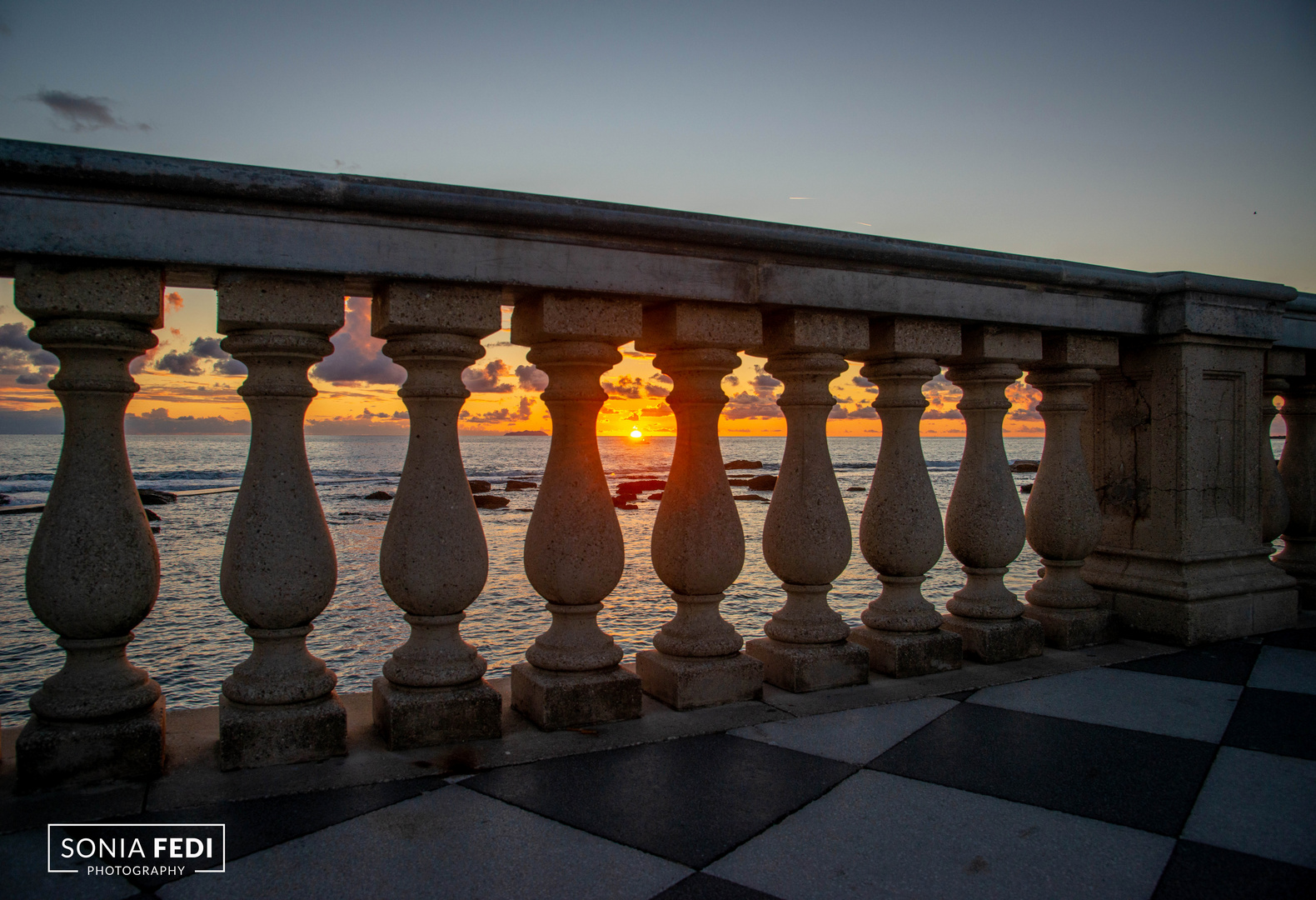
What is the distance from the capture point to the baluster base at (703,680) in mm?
3025

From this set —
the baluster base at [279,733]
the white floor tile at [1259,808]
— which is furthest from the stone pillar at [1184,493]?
the baluster base at [279,733]

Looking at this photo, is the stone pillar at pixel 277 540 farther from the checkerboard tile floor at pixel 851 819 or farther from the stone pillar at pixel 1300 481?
the stone pillar at pixel 1300 481

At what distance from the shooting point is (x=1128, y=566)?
4.33 m

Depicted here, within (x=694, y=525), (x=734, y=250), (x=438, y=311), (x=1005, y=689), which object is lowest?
(x=1005, y=689)

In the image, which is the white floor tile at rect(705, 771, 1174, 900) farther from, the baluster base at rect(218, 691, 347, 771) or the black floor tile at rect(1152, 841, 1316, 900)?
the baluster base at rect(218, 691, 347, 771)

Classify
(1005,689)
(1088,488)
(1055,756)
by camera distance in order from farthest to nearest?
(1088,488) → (1005,689) → (1055,756)

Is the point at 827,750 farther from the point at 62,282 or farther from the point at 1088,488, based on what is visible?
the point at 62,282

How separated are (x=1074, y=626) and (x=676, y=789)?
261 centimetres

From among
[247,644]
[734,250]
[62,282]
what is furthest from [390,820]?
[247,644]

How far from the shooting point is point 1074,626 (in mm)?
3994

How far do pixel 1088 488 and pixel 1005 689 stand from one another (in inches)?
50.8

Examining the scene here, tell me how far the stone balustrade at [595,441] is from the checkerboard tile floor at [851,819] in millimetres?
437

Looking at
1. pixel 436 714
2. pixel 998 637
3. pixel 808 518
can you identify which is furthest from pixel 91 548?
pixel 998 637

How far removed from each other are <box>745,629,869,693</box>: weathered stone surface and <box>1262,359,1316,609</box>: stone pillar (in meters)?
3.53
